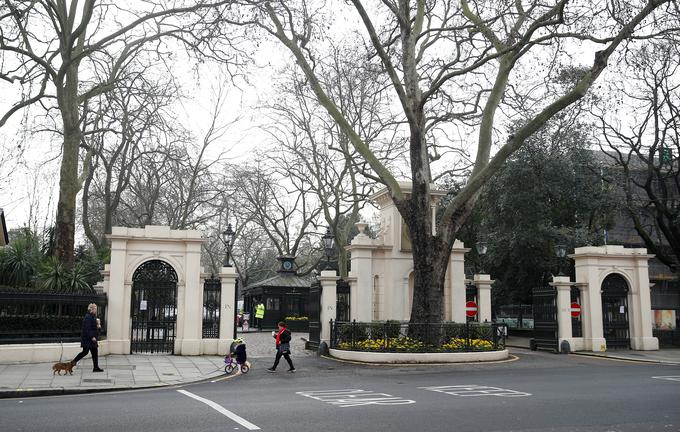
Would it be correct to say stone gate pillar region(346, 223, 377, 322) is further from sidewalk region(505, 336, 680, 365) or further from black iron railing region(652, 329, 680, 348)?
black iron railing region(652, 329, 680, 348)

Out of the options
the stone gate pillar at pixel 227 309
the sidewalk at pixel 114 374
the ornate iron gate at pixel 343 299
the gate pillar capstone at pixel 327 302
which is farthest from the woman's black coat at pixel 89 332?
the ornate iron gate at pixel 343 299

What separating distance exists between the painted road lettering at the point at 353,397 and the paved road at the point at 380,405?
0.02 meters

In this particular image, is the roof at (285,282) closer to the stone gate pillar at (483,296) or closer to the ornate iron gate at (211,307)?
the stone gate pillar at (483,296)

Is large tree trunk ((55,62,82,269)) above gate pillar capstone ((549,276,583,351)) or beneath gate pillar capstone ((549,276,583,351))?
above

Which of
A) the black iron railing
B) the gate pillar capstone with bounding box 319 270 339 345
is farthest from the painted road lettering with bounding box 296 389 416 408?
the black iron railing

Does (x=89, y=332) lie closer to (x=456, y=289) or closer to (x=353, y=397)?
(x=353, y=397)

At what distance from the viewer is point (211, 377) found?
15234 mm

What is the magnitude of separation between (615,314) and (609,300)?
1.98ft

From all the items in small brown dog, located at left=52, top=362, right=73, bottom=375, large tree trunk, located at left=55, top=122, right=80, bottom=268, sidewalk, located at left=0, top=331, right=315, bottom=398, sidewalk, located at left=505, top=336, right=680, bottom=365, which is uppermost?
large tree trunk, located at left=55, top=122, right=80, bottom=268

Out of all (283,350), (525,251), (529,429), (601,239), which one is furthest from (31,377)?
(601,239)

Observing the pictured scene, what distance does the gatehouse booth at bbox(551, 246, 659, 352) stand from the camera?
24078 millimetres

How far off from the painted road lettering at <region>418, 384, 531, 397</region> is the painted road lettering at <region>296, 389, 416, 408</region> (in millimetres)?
1361

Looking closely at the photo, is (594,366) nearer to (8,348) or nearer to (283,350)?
(283,350)

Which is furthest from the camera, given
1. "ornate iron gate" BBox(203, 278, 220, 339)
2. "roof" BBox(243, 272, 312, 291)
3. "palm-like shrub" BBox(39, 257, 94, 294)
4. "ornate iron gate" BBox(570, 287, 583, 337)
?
"roof" BBox(243, 272, 312, 291)
